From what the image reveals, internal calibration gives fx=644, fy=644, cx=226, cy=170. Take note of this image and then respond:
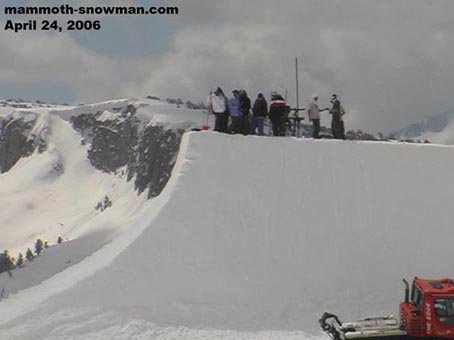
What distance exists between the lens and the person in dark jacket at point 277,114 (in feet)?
67.2

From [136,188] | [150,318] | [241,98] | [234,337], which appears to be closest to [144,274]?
[150,318]

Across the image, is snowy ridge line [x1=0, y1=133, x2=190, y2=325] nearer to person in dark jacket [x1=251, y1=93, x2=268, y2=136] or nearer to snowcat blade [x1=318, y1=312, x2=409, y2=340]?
person in dark jacket [x1=251, y1=93, x2=268, y2=136]

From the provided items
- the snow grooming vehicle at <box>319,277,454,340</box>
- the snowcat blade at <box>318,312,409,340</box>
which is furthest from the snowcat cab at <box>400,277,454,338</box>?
the snowcat blade at <box>318,312,409,340</box>

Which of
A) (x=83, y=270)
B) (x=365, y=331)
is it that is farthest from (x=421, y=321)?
(x=83, y=270)

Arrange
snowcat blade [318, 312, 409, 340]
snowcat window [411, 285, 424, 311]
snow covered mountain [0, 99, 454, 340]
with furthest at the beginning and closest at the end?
1. snow covered mountain [0, 99, 454, 340]
2. snowcat window [411, 285, 424, 311]
3. snowcat blade [318, 312, 409, 340]

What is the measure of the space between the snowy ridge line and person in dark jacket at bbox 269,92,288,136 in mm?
2994

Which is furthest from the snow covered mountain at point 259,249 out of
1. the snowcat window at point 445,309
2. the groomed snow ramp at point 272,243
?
the snowcat window at point 445,309

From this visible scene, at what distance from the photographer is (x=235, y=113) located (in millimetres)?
19906

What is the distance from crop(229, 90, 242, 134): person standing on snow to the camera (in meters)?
19.9

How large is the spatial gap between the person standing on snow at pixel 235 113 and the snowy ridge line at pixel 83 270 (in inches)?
64.8

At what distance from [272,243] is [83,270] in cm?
526

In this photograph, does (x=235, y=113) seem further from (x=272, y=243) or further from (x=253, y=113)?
(x=272, y=243)

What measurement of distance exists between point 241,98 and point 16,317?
9.28 meters

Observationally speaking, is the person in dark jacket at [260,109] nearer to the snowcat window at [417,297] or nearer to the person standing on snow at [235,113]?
the person standing on snow at [235,113]
